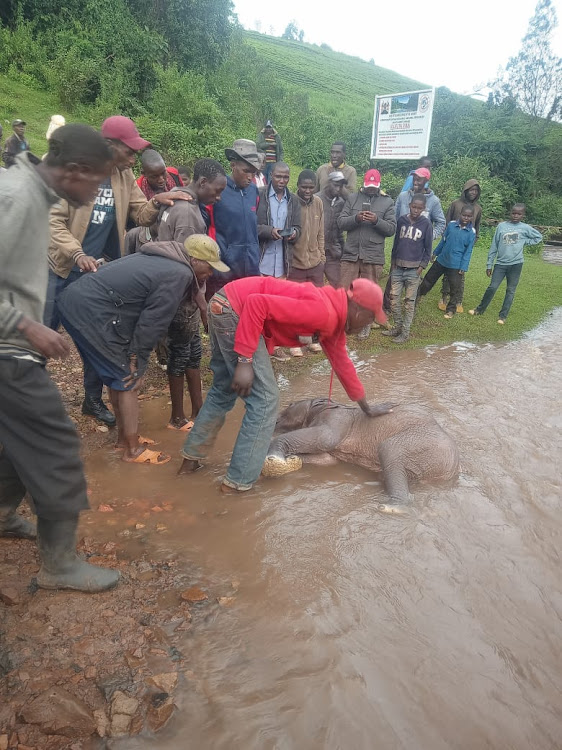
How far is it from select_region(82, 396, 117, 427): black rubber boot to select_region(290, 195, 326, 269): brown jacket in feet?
10.0

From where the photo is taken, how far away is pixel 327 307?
324 centimetres

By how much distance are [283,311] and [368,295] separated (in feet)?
1.73

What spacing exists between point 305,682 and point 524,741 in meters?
0.89

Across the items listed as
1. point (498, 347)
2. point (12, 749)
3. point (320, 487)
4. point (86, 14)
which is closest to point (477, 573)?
point (320, 487)

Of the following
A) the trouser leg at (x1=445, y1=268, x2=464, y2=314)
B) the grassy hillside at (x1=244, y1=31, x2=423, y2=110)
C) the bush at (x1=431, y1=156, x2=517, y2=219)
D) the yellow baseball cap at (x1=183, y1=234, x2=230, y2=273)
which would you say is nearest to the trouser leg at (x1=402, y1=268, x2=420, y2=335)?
the trouser leg at (x1=445, y1=268, x2=464, y2=314)

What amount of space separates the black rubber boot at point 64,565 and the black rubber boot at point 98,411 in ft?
6.60

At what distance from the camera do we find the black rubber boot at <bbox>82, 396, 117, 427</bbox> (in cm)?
444

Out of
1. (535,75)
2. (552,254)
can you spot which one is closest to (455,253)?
(552,254)

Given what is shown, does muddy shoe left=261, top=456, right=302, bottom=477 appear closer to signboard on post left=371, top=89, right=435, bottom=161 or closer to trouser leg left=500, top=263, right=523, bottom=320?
trouser leg left=500, top=263, right=523, bottom=320

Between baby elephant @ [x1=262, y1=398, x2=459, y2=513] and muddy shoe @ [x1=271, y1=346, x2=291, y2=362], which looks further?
muddy shoe @ [x1=271, y1=346, x2=291, y2=362]

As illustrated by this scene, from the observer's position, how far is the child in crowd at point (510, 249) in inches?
327

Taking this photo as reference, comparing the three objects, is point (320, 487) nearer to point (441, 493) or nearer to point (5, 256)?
point (441, 493)

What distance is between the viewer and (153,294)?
140 inches

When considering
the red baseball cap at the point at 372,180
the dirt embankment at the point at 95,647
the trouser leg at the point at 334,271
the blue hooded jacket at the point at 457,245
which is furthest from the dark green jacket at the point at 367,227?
the dirt embankment at the point at 95,647
